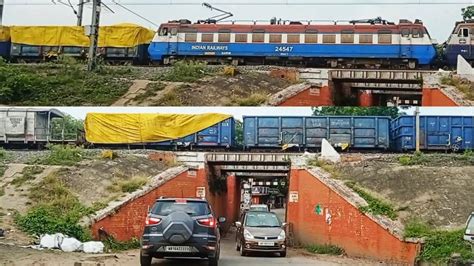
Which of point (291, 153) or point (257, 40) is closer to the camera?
point (291, 153)

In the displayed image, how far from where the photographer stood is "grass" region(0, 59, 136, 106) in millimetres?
39000

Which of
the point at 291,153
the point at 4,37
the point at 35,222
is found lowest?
the point at 35,222

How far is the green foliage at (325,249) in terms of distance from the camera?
21.6 metres

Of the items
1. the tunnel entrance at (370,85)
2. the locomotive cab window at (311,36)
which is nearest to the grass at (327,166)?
the tunnel entrance at (370,85)

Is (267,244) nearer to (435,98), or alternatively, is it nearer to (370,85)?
(435,98)

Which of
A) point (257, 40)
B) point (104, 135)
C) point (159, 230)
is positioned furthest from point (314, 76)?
point (159, 230)

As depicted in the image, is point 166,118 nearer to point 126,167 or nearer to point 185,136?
point 185,136

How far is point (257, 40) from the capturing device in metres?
40.8

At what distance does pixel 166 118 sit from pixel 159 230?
16.7 m

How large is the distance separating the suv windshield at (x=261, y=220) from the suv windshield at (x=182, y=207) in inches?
282

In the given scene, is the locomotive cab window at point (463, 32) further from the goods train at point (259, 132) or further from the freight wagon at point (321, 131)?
the freight wagon at point (321, 131)

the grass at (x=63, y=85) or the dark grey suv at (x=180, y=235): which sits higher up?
the grass at (x=63, y=85)

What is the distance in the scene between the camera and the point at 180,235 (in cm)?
1374

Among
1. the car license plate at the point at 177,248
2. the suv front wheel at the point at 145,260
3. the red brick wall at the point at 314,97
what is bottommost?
the suv front wheel at the point at 145,260
